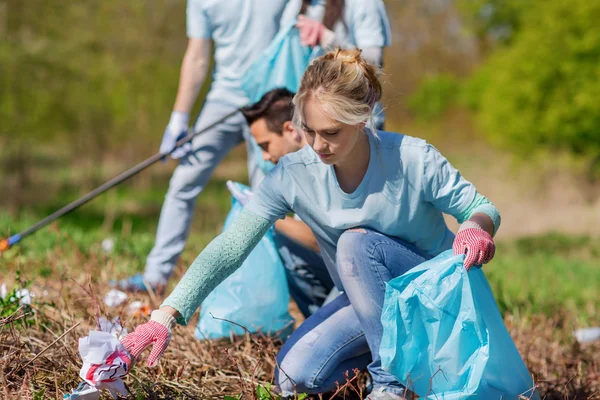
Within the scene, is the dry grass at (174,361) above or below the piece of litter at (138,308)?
above

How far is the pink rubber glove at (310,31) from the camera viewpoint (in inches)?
121

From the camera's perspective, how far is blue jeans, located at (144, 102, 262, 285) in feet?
11.6

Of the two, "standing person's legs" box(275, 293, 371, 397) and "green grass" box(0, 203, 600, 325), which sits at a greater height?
"standing person's legs" box(275, 293, 371, 397)

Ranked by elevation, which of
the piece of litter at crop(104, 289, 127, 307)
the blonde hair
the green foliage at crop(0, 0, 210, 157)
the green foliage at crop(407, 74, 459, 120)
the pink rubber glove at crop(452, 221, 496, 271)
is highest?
the blonde hair

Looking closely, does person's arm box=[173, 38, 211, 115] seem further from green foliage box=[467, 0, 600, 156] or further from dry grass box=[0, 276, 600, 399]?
green foliage box=[467, 0, 600, 156]

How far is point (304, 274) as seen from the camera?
277cm

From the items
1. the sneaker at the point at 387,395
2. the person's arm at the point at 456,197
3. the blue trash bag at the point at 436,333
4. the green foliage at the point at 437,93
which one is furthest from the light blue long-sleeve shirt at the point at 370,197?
the green foliage at the point at 437,93

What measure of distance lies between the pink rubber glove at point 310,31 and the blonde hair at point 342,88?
3.31ft

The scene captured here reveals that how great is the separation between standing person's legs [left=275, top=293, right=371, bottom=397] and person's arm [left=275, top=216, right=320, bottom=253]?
1.06 feet

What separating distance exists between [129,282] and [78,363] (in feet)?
3.85

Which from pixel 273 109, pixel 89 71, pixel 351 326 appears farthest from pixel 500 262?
pixel 89 71

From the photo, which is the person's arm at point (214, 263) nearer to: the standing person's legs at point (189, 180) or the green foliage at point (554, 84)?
the standing person's legs at point (189, 180)

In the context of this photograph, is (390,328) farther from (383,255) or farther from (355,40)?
(355,40)

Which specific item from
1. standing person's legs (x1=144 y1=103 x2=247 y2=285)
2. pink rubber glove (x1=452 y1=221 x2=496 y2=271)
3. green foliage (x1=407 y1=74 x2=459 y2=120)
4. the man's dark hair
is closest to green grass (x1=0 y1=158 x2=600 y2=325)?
standing person's legs (x1=144 y1=103 x2=247 y2=285)
